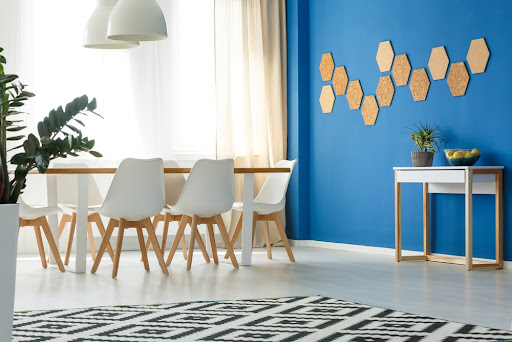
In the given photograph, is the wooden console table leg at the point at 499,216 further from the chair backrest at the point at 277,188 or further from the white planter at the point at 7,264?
the white planter at the point at 7,264

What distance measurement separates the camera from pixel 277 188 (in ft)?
21.0

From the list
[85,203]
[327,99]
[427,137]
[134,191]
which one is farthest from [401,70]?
[85,203]

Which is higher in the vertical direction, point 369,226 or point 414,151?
point 414,151

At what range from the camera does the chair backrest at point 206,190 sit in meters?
5.55

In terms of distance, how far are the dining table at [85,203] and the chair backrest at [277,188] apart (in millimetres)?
192

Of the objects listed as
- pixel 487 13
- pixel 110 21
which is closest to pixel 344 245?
pixel 487 13

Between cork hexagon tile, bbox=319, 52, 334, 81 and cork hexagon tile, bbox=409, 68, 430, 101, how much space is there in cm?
115

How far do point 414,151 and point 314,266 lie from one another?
1.20m

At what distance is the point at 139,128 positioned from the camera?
24.4 ft

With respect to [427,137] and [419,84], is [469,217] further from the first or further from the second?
[419,84]

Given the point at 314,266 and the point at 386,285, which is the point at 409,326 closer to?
the point at 386,285

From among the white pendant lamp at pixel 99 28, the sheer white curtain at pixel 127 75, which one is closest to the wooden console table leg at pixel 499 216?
the white pendant lamp at pixel 99 28

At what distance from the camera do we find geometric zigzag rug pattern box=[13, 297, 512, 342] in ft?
10.3

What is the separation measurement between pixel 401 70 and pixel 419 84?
0.26 m
